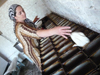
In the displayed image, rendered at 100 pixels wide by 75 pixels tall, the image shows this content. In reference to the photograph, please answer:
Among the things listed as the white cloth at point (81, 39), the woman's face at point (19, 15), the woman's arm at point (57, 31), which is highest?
the woman's face at point (19, 15)

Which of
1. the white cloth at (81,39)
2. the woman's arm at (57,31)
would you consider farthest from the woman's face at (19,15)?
the white cloth at (81,39)

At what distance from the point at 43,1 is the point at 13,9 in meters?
2.72

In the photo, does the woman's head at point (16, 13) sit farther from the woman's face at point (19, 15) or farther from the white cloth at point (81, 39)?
the white cloth at point (81, 39)

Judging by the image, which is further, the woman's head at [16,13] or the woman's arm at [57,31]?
the woman's head at [16,13]

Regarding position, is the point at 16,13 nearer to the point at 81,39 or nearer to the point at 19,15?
the point at 19,15

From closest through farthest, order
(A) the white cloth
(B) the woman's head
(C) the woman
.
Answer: (C) the woman → (A) the white cloth → (B) the woman's head

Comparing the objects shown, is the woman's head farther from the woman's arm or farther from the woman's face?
the woman's arm

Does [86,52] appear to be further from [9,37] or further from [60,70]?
[9,37]

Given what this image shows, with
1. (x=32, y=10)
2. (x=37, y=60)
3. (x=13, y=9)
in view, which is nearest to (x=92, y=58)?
(x=37, y=60)

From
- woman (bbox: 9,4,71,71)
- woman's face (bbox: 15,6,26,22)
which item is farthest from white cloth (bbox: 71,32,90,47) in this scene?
woman's face (bbox: 15,6,26,22)

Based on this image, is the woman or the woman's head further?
the woman's head

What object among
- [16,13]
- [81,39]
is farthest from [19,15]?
[81,39]

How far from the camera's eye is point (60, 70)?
1.13 m

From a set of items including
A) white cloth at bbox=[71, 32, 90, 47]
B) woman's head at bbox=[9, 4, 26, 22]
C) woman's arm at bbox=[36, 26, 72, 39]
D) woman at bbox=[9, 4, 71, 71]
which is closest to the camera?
woman's arm at bbox=[36, 26, 72, 39]
